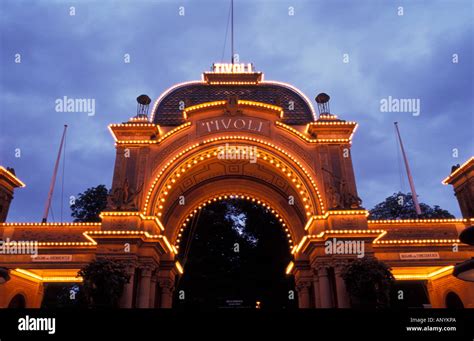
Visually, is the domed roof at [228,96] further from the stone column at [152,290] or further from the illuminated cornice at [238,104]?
the stone column at [152,290]

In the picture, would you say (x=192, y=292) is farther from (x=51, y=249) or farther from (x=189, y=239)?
(x=51, y=249)

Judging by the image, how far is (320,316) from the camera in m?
8.48

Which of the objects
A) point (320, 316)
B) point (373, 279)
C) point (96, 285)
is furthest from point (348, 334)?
point (96, 285)

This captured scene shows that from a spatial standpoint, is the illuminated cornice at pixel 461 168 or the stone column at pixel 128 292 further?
the illuminated cornice at pixel 461 168

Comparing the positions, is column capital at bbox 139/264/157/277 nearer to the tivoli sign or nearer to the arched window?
the tivoli sign

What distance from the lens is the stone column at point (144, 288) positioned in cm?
1886

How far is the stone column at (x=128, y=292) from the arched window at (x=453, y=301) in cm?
1777

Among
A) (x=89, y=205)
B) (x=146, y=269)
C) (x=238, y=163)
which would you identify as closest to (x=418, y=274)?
(x=238, y=163)

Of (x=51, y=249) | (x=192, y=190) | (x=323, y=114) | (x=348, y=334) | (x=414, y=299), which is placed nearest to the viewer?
A: (x=348, y=334)

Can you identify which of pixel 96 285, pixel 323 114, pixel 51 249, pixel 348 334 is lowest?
pixel 348 334

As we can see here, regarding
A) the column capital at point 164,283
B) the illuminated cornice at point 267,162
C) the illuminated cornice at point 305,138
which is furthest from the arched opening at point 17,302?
the illuminated cornice at point 305,138

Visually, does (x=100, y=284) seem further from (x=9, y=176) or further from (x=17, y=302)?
(x=9, y=176)

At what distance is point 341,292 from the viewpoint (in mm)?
18375

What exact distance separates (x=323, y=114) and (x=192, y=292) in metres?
20.7
